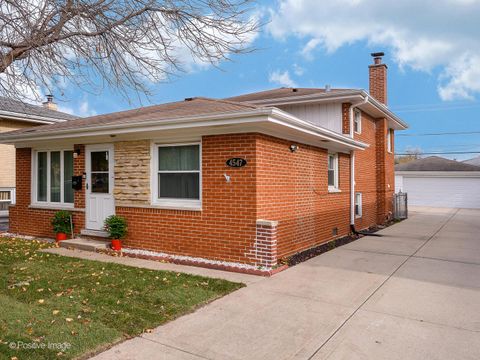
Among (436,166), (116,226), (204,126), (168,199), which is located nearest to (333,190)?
(168,199)

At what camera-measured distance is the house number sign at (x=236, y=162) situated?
6.98 meters

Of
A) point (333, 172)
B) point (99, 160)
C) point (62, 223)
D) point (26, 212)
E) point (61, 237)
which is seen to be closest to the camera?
point (99, 160)

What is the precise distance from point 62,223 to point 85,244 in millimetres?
1436

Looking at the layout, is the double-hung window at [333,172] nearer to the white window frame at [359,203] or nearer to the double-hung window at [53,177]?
the white window frame at [359,203]

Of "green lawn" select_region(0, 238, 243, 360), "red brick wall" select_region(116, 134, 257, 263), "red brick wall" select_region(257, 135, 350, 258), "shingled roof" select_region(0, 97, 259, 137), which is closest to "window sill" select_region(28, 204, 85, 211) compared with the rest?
"shingled roof" select_region(0, 97, 259, 137)

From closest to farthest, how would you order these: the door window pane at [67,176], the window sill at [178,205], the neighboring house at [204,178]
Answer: the neighboring house at [204,178] < the window sill at [178,205] < the door window pane at [67,176]

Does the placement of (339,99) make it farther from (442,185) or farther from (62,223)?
(442,185)

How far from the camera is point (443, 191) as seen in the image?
83.0 feet

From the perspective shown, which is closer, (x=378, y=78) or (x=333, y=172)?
(x=333, y=172)

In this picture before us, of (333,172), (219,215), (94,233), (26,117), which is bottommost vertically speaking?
(94,233)

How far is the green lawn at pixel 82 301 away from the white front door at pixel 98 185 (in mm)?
1836

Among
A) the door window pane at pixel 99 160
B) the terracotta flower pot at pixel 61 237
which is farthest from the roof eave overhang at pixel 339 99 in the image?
the terracotta flower pot at pixel 61 237

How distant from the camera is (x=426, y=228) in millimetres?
13219

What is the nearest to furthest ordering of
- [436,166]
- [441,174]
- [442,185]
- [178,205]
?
[178,205] → [441,174] → [442,185] → [436,166]
